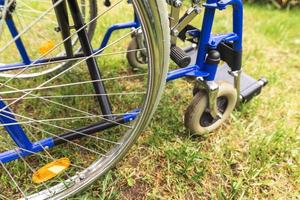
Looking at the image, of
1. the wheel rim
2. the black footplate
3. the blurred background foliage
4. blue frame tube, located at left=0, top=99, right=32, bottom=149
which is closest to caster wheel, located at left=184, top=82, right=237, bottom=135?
the wheel rim

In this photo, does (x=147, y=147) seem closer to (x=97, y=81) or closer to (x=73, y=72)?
(x=97, y=81)

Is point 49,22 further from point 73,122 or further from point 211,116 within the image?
point 211,116

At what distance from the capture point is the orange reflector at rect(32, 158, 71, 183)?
1058mm

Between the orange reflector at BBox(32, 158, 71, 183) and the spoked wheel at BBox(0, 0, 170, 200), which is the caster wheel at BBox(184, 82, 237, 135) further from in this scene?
the orange reflector at BBox(32, 158, 71, 183)

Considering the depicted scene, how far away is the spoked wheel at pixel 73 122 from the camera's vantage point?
85 cm

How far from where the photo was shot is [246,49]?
1889 millimetres

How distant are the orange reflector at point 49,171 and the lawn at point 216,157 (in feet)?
0.38

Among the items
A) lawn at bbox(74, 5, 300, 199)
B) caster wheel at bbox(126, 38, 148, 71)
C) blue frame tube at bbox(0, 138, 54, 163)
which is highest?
blue frame tube at bbox(0, 138, 54, 163)

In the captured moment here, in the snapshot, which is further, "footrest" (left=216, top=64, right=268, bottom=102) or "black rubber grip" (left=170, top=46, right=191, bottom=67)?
"footrest" (left=216, top=64, right=268, bottom=102)

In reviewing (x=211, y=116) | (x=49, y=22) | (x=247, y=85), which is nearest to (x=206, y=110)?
(x=211, y=116)

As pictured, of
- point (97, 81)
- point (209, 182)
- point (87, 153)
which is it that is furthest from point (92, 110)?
point (209, 182)

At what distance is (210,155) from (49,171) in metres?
0.55

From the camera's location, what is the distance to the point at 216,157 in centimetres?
127

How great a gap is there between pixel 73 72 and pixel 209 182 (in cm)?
75
